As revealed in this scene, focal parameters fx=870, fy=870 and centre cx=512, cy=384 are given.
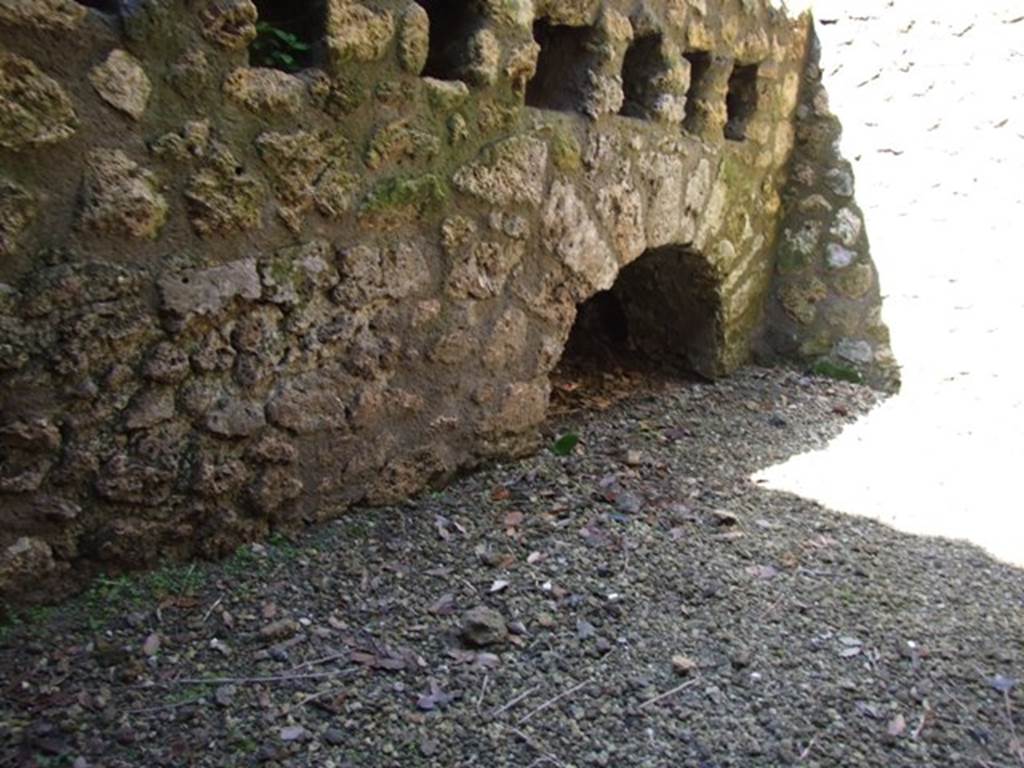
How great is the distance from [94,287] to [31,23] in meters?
0.47

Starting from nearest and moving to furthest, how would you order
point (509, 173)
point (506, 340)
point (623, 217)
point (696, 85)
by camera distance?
point (509, 173), point (506, 340), point (623, 217), point (696, 85)

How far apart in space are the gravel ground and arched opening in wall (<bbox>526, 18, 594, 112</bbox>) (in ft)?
3.93

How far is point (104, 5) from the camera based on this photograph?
5.50 ft

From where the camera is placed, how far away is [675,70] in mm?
2979

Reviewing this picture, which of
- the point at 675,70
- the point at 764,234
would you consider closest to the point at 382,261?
the point at 675,70

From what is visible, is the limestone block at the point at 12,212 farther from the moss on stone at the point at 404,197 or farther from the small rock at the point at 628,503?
the small rock at the point at 628,503

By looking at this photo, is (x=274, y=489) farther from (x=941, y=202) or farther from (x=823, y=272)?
(x=941, y=202)

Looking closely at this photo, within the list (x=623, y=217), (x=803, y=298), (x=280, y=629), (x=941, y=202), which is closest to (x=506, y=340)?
(x=623, y=217)

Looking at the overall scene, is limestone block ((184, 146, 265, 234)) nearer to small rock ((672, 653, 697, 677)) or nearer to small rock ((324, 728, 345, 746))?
small rock ((324, 728, 345, 746))

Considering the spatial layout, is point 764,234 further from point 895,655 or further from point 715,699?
point 715,699

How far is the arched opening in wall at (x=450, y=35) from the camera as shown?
2297 mm

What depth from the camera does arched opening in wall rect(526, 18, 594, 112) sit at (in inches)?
105

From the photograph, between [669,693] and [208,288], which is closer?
[669,693]

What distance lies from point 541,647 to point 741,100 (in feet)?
8.61
